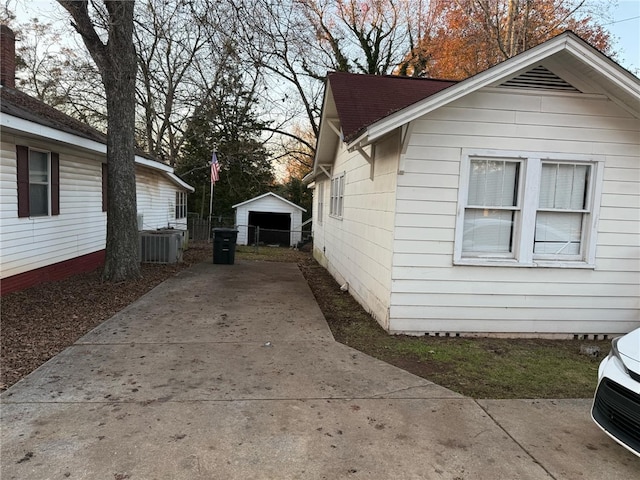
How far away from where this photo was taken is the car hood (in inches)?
109

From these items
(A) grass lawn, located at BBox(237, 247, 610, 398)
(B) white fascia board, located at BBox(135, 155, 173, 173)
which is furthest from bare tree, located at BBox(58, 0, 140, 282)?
(A) grass lawn, located at BBox(237, 247, 610, 398)

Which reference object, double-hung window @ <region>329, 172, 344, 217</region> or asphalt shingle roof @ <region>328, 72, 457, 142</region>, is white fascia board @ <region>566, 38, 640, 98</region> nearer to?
asphalt shingle roof @ <region>328, 72, 457, 142</region>

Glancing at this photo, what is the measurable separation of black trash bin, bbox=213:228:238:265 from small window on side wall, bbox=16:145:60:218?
170 inches

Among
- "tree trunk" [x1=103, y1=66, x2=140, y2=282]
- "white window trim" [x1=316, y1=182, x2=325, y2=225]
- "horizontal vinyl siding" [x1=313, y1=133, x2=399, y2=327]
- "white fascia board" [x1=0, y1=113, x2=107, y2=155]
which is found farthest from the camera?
"white window trim" [x1=316, y1=182, x2=325, y2=225]

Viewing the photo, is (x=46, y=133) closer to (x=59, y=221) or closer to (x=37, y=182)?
(x=37, y=182)

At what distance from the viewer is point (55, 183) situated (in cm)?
845

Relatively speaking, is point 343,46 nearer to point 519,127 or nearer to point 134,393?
point 519,127

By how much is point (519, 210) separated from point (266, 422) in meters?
4.27

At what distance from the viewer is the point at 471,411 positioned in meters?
3.53

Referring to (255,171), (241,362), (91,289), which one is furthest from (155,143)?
(241,362)

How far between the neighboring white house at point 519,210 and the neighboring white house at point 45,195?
220 inches

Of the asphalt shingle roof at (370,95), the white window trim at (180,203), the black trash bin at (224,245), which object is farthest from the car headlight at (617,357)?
the white window trim at (180,203)

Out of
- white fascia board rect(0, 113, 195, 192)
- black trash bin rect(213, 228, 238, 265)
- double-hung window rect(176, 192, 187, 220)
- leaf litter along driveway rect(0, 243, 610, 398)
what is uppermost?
white fascia board rect(0, 113, 195, 192)

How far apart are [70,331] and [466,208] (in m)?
5.42
